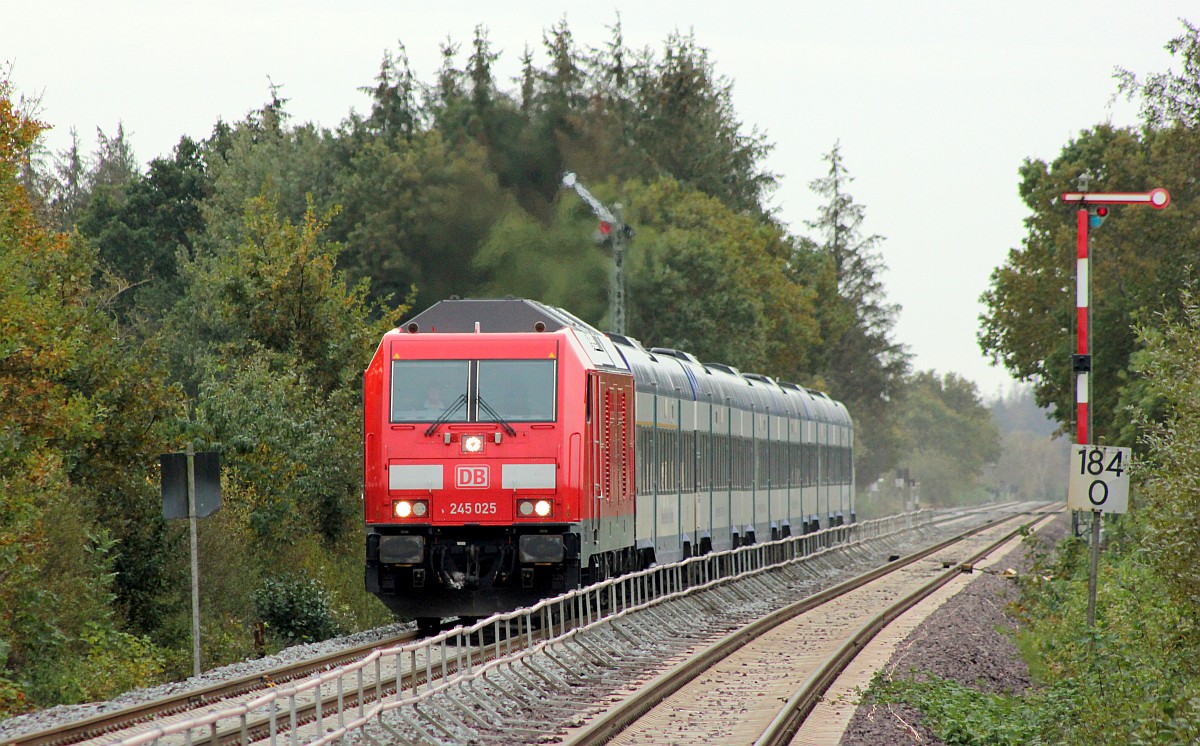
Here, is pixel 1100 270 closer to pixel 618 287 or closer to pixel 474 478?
pixel 618 287

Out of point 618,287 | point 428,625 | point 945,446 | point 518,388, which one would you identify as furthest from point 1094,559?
point 945,446

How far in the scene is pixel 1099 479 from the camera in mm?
17219

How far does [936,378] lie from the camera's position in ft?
491

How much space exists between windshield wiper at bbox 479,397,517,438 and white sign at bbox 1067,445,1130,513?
19.5 ft

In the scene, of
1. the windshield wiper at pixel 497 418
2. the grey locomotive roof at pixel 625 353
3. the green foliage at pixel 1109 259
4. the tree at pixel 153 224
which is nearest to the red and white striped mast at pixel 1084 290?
the grey locomotive roof at pixel 625 353

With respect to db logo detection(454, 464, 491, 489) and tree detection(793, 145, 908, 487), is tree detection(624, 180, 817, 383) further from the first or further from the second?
db logo detection(454, 464, 491, 489)

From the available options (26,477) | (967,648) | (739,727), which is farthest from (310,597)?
(739,727)

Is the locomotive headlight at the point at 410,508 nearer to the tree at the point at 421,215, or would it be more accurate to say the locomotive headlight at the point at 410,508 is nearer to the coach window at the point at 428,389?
the coach window at the point at 428,389

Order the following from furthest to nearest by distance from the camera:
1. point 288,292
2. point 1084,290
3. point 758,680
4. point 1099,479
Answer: point 288,292
point 1084,290
point 1099,479
point 758,680

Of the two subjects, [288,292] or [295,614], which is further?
[288,292]

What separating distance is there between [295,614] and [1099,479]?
483 inches

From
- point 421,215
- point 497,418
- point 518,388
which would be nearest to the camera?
point 497,418

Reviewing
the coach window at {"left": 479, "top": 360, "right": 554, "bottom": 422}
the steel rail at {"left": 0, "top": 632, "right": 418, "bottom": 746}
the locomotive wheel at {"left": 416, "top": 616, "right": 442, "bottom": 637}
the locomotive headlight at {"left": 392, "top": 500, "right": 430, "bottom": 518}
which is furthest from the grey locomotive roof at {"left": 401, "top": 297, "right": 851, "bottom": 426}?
the steel rail at {"left": 0, "top": 632, "right": 418, "bottom": 746}

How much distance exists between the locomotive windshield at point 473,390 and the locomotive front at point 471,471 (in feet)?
0.04
